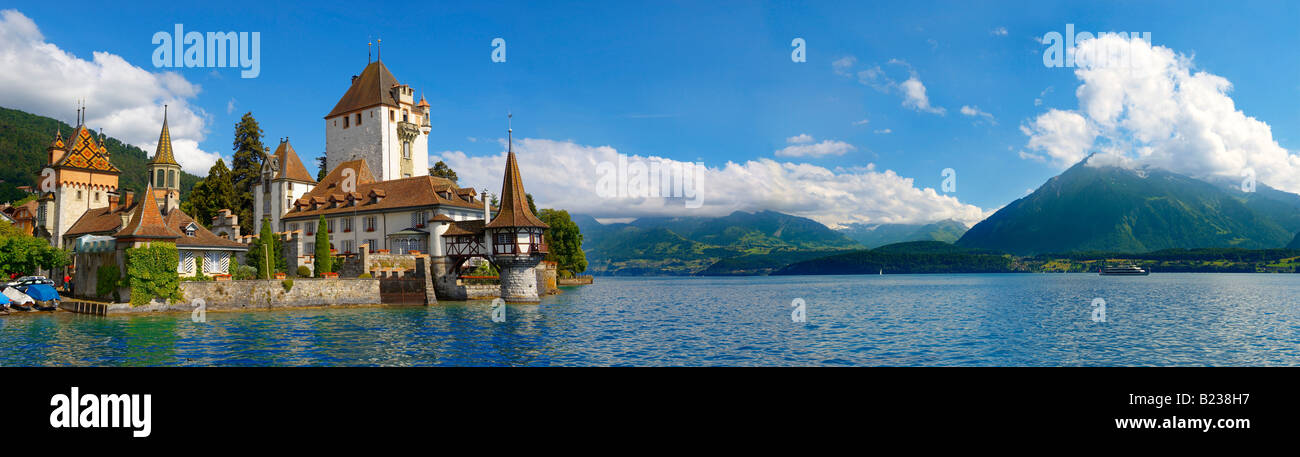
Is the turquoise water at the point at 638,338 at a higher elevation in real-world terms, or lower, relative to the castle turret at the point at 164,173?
lower

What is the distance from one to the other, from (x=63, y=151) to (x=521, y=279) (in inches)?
1924

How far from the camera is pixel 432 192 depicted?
212 feet

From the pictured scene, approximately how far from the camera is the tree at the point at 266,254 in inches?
2226

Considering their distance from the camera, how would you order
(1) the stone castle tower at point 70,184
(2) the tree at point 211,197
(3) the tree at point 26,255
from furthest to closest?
(2) the tree at point 211,197, (1) the stone castle tower at point 70,184, (3) the tree at point 26,255

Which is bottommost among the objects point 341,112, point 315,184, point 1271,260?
point 1271,260

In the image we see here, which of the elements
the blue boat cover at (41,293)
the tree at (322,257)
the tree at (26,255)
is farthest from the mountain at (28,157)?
the blue boat cover at (41,293)

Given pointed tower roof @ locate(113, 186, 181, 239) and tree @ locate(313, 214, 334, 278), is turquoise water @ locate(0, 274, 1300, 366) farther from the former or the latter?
tree @ locate(313, 214, 334, 278)

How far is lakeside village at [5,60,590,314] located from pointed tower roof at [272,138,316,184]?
0.57ft

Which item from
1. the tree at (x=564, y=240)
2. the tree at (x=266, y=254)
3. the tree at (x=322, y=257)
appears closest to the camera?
the tree at (x=266, y=254)

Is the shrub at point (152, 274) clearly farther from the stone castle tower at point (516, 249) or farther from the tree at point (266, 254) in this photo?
the stone castle tower at point (516, 249)

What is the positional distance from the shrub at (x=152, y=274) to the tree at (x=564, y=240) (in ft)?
164

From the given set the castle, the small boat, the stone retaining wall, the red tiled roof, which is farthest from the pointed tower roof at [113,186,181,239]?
the small boat
